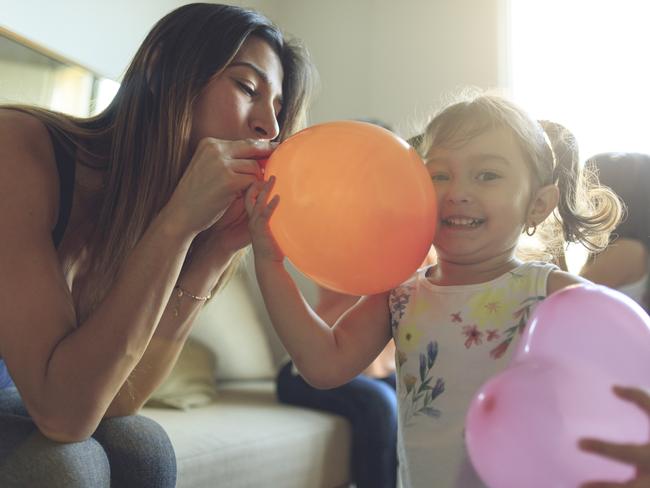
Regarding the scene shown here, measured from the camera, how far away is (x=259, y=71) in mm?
1049

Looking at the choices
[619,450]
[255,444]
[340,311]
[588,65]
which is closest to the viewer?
[619,450]

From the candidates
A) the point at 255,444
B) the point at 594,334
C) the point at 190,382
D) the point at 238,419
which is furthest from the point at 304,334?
the point at 190,382

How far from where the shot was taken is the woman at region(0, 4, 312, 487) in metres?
0.79

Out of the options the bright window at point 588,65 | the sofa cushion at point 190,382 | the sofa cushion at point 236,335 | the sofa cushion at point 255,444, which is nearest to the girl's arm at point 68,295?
the sofa cushion at point 255,444

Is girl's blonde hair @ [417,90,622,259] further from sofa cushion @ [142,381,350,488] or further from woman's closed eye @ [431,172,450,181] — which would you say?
sofa cushion @ [142,381,350,488]

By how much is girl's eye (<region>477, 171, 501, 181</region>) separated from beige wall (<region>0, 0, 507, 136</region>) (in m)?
1.34

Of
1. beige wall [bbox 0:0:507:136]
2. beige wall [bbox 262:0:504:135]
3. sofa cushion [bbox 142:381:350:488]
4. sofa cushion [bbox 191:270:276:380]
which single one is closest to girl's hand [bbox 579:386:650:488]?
sofa cushion [bbox 142:381:350:488]

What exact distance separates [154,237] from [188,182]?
91 millimetres

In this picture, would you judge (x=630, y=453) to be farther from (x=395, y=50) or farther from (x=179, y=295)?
(x=395, y=50)

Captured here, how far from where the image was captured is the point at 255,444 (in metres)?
1.48

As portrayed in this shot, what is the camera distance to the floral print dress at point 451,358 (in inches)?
33.0

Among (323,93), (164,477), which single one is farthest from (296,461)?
(323,93)

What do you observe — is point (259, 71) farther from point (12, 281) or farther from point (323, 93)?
point (323, 93)

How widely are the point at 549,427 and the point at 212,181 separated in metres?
0.52
